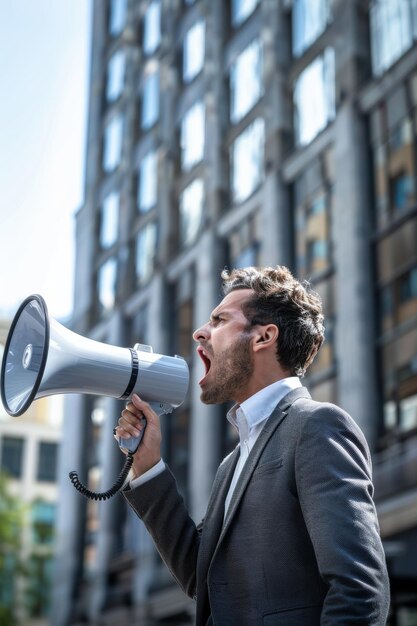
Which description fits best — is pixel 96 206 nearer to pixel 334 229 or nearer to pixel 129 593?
pixel 129 593

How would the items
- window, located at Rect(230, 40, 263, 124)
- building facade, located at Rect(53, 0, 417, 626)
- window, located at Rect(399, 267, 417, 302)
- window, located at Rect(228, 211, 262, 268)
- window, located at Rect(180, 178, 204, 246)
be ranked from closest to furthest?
window, located at Rect(399, 267, 417, 302) < building facade, located at Rect(53, 0, 417, 626) < window, located at Rect(228, 211, 262, 268) < window, located at Rect(230, 40, 263, 124) < window, located at Rect(180, 178, 204, 246)

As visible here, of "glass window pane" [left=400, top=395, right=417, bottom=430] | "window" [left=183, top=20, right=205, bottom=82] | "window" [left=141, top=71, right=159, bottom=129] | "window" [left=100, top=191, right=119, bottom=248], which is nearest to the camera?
"glass window pane" [left=400, top=395, right=417, bottom=430]

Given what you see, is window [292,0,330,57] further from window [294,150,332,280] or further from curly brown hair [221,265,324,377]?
curly brown hair [221,265,324,377]

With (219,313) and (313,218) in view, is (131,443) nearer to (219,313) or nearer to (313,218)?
(219,313)

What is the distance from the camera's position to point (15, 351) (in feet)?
11.6

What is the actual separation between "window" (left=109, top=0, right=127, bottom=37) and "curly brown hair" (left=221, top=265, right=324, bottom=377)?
4385cm

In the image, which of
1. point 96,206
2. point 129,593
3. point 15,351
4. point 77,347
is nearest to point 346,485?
point 77,347

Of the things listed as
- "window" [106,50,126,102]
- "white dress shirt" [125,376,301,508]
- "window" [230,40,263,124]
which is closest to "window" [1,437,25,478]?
"window" [106,50,126,102]

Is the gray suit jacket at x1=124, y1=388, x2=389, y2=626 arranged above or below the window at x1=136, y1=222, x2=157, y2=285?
below

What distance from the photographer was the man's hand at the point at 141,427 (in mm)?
3309

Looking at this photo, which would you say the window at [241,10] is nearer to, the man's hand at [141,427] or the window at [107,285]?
the window at [107,285]

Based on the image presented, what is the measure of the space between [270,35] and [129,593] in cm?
1914

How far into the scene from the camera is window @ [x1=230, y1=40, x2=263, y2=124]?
3164 cm

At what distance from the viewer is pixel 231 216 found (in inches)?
1246
